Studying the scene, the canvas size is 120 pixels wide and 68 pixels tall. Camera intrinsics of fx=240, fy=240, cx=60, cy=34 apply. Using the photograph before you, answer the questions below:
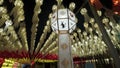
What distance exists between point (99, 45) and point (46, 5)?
4.97 metres

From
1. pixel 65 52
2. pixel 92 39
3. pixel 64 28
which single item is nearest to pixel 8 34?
pixel 92 39

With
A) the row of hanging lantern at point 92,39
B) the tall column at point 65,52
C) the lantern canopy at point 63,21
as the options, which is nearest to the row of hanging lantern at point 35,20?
the row of hanging lantern at point 92,39

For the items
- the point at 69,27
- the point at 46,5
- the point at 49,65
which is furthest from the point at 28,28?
the point at 49,65

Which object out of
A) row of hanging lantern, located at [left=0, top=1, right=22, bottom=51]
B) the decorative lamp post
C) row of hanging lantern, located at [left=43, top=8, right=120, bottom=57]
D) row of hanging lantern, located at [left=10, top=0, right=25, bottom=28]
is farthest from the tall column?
row of hanging lantern, located at [left=43, top=8, right=120, bottom=57]

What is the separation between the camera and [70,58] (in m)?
6.59

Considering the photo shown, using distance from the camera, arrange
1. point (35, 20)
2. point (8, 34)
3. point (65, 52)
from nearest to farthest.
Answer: point (65, 52) < point (35, 20) < point (8, 34)

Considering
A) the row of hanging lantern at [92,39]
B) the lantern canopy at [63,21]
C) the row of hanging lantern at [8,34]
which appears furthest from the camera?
the row of hanging lantern at [92,39]

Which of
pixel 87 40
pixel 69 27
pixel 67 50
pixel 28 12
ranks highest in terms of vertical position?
pixel 28 12

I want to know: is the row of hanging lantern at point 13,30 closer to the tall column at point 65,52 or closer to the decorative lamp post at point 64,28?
the decorative lamp post at point 64,28

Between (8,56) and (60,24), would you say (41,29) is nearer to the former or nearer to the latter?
(8,56)

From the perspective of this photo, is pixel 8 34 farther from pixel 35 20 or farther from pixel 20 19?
pixel 20 19

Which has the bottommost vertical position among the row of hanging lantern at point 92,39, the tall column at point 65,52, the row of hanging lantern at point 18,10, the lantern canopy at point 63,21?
the tall column at point 65,52

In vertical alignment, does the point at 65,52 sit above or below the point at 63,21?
below

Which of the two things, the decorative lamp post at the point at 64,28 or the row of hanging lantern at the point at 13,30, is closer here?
the decorative lamp post at the point at 64,28
